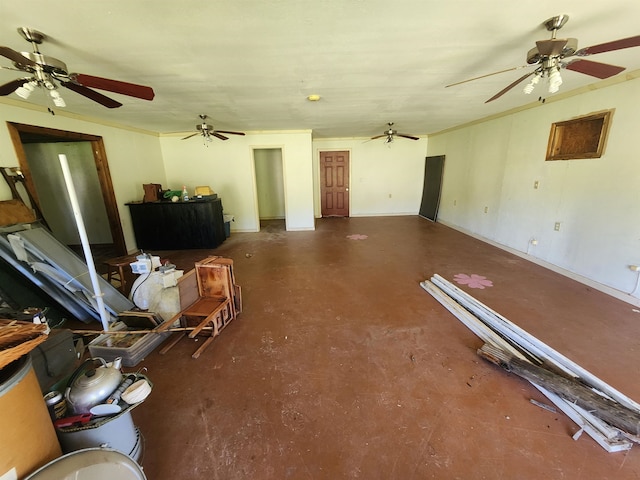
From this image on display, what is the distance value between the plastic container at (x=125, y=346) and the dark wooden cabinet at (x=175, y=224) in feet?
10.2

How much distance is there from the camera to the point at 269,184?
319 inches

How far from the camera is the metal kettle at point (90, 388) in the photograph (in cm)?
118

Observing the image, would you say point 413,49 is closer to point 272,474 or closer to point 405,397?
point 405,397

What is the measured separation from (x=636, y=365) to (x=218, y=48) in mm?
4225

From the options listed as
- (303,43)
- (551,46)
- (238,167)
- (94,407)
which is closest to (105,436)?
(94,407)

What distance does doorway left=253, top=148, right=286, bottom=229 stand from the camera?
7875 mm

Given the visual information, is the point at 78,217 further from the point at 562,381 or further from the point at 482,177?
the point at 482,177

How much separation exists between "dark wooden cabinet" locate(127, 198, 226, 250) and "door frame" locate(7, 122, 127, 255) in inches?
13.5

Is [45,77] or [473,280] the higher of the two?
[45,77]


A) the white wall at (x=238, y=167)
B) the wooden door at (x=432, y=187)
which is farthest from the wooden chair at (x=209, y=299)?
the wooden door at (x=432, y=187)

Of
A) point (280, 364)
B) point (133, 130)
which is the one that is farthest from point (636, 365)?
point (133, 130)

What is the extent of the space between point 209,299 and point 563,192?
4910 mm

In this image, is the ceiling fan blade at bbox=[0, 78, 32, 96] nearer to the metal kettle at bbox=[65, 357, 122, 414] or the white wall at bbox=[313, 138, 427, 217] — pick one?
the metal kettle at bbox=[65, 357, 122, 414]

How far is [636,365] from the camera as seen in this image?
204cm
